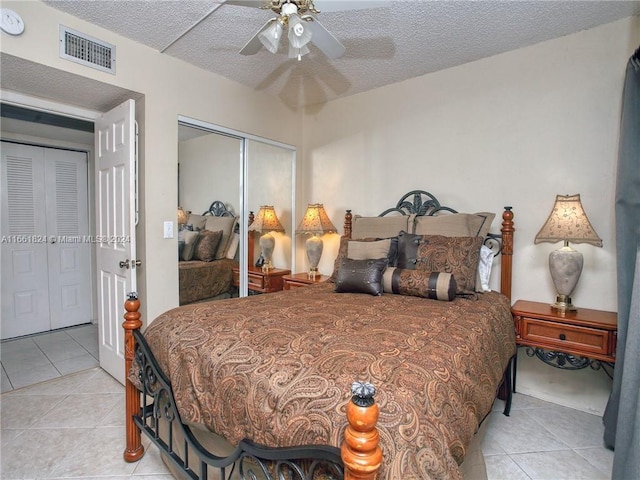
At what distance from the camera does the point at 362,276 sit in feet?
7.43

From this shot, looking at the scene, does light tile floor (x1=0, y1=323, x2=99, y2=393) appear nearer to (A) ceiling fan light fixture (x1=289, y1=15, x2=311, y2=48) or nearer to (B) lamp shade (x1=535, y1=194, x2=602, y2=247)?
(A) ceiling fan light fixture (x1=289, y1=15, x2=311, y2=48)

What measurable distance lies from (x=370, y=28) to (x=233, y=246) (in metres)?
2.17

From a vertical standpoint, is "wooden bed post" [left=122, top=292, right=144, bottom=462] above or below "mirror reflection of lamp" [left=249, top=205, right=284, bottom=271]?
A: below

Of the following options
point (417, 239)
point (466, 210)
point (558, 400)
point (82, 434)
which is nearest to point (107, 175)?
point (82, 434)

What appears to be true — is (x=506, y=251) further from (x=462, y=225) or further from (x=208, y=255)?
(x=208, y=255)

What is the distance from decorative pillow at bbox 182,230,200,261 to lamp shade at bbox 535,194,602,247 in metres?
2.63

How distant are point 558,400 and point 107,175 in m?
3.80

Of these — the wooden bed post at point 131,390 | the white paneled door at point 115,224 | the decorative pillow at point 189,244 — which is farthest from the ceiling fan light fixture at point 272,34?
the decorative pillow at point 189,244

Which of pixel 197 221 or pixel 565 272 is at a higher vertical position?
pixel 197 221

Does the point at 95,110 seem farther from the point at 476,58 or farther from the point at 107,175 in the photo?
the point at 476,58

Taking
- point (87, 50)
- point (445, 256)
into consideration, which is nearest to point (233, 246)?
point (87, 50)

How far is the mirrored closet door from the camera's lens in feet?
9.40

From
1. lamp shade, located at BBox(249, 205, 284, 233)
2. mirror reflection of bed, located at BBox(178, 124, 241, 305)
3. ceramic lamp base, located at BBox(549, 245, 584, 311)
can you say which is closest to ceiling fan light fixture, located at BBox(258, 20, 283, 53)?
mirror reflection of bed, located at BBox(178, 124, 241, 305)

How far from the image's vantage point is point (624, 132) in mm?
1846
